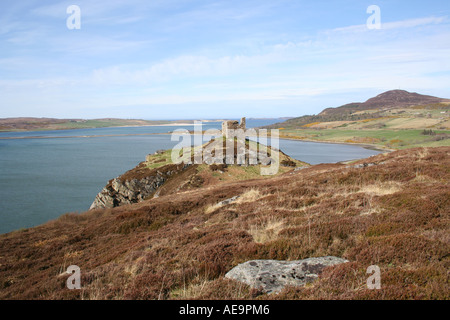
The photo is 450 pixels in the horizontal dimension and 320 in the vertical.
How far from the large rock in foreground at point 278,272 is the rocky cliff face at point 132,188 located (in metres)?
29.7

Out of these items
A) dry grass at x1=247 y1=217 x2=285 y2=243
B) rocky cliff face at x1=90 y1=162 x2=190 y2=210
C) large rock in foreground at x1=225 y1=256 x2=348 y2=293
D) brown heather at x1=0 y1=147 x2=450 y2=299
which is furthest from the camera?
rocky cliff face at x1=90 y1=162 x2=190 y2=210

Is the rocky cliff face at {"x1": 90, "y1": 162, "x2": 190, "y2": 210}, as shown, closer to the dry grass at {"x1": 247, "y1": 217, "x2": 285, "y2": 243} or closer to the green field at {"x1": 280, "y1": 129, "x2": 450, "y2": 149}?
the dry grass at {"x1": 247, "y1": 217, "x2": 285, "y2": 243}

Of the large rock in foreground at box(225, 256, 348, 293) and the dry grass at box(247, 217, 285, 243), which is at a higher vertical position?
the large rock in foreground at box(225, 256, 348, 293)

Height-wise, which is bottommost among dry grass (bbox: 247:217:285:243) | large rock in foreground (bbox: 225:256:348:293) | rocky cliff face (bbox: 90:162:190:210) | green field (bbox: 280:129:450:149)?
rocky cliff face (bbox: 90:162:190:210)

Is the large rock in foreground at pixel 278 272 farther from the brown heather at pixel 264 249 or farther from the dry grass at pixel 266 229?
the dry grass at pixel 266 229

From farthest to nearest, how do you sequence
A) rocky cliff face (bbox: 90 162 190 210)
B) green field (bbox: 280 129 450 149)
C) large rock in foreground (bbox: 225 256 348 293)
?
1. green field (bbox: 280 129 450 149)
2. rocky cliff face (bbox: 90 162 190 210)
3. large rock in foreground (bbox: 225 256 348 293)

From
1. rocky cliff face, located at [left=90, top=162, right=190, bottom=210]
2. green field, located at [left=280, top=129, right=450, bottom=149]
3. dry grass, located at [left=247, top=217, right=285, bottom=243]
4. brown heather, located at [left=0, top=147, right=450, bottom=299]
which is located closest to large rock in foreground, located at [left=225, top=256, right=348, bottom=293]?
brown heather, located at [left=0, top=147, right=450, bottom=299]

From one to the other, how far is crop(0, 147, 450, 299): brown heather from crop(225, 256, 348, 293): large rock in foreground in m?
0.24

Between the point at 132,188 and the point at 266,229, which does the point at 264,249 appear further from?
the point at 132,188

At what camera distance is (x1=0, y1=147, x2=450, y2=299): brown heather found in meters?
4.78

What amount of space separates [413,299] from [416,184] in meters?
9.29

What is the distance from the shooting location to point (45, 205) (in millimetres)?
40531

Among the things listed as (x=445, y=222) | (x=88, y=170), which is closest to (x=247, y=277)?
(x=445, y=222)
